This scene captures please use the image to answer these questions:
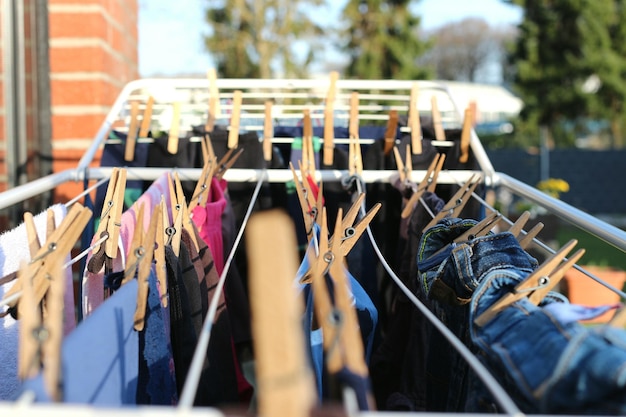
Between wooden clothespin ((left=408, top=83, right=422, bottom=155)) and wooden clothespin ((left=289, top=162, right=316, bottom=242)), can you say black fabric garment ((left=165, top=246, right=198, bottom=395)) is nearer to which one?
wooden clothespin ((left=289, top=162, right=316, bottom=242))

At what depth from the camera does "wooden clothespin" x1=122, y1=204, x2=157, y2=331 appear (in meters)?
0.85

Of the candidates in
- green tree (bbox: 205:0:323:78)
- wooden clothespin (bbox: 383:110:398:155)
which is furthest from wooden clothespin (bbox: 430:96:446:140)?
green tree (bbox: 205:0:323:78)

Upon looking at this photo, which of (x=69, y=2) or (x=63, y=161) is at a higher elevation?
(x=69, y=2)

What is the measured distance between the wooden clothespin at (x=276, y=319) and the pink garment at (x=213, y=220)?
85cm

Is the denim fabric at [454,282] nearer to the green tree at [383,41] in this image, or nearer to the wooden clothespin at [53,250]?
the wooden clothespin at [53,250]

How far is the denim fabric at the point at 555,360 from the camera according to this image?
1.98 feet

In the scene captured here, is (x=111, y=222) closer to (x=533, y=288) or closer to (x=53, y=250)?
(x=53, y=250)

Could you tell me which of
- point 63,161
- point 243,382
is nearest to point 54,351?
point 243,382

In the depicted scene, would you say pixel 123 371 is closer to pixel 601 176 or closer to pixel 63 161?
pixel 63 161

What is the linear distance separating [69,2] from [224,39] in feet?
26.8

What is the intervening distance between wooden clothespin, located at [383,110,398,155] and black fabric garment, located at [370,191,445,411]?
20.5 inches

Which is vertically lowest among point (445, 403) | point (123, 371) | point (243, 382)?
point (243, 382)

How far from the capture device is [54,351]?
576 millimetres

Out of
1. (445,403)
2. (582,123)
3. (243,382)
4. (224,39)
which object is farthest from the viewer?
(582,123)
